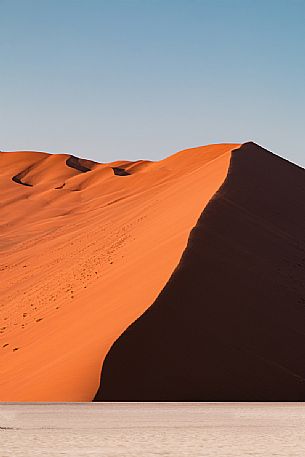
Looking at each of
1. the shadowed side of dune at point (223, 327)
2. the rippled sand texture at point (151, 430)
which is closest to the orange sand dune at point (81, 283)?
the shadowed side of dune at point (223, 327)

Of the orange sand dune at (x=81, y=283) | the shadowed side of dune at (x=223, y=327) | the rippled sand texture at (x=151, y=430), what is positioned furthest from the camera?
the orange sand dune at (x=81, y=283)

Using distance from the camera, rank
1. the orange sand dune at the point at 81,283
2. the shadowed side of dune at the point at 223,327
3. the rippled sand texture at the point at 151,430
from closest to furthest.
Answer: the rippled sand texture at the point at 151,430
the shadowed side of dune at the point at 223,327
the orange sand dune at the point at 81,283

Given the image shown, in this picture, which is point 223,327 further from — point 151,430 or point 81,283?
point 151,430

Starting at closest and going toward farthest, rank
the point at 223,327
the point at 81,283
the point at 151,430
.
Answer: the point at 151,430, the point at 223,327, the point at 81,283

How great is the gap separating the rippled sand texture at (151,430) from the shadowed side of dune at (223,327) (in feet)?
6.75

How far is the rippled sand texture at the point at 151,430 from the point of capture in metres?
12.7

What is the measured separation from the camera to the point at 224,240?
35.2 meters

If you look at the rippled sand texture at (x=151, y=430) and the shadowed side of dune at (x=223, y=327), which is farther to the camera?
the shadowed side of dune at (x=223, y=327)

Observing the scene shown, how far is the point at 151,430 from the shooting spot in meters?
16.4

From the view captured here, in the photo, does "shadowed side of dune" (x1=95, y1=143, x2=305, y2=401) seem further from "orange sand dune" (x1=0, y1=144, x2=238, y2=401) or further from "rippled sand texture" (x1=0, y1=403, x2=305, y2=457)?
"rippled sand texture" (x1=0, y1=403, x2=305, y2=457)

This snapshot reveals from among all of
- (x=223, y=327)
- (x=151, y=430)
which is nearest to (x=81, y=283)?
(x=223, y=327)

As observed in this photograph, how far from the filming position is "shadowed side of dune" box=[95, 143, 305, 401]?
87.3 ft

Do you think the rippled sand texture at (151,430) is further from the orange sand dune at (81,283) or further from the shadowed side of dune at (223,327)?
the orange sand dune at (81,283)

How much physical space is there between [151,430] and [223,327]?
1300 centimetres
